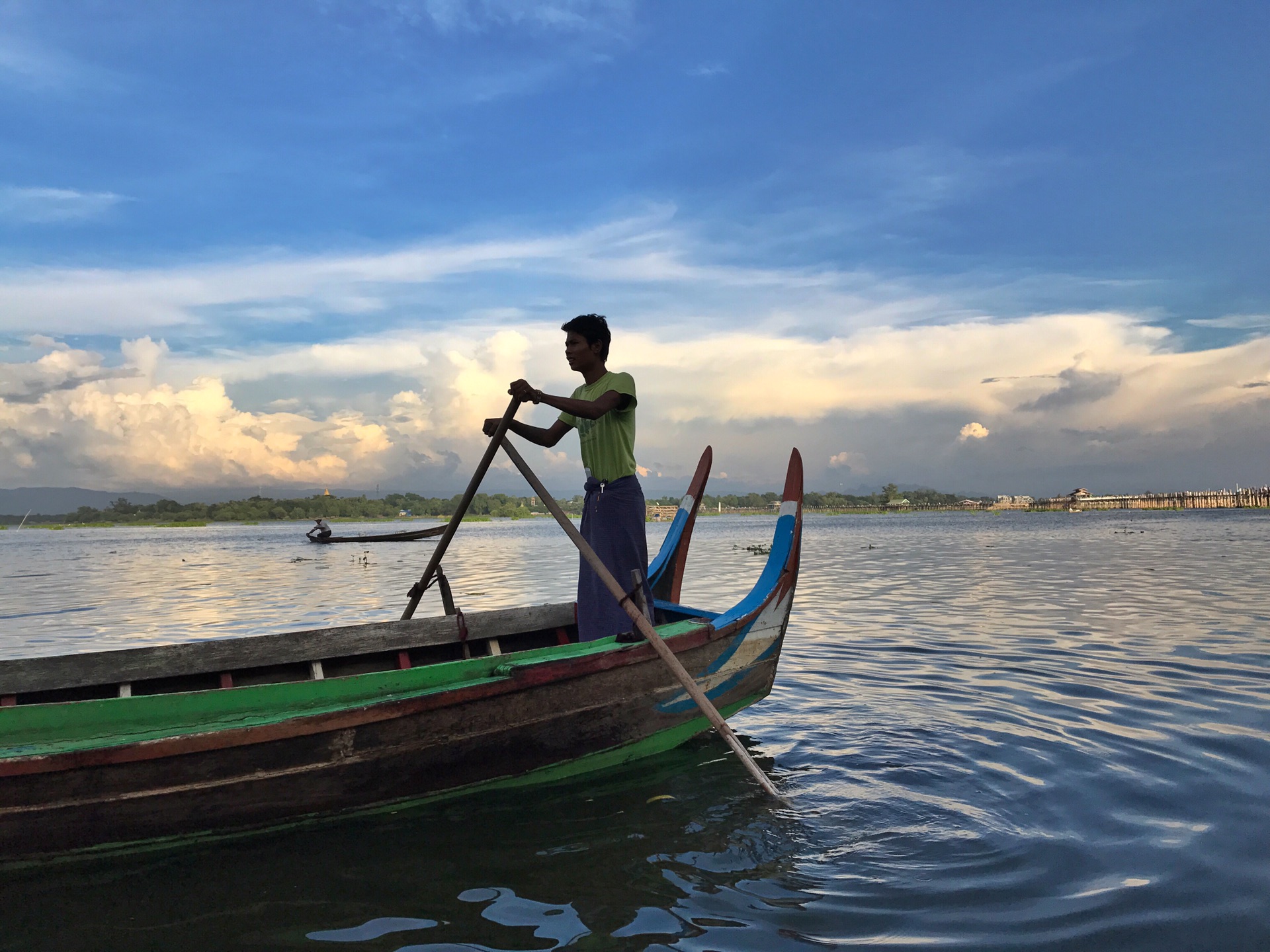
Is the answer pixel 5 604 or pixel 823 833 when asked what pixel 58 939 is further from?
pixel 5 604

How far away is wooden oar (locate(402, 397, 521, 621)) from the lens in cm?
554

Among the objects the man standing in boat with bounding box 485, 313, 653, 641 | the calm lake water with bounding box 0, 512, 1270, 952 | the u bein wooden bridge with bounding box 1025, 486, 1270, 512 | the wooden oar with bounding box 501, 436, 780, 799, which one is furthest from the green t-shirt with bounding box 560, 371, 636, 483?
the u bein wooden bridge with bounding box 1025, 486, 1270, 512

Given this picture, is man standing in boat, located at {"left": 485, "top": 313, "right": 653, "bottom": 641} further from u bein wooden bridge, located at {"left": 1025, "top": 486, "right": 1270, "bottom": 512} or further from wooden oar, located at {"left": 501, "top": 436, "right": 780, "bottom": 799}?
u bein wooden bridge, located at {"left": 1025, "top": 486, "right": 1270, "bottom": 512}

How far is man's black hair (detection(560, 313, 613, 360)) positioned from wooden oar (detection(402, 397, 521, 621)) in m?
0.61

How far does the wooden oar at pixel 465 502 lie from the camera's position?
218 inches

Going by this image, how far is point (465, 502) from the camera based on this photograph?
20.3 feet

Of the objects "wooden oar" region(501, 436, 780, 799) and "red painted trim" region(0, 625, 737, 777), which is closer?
"red painted trim" region(0, 625, 737, 777)

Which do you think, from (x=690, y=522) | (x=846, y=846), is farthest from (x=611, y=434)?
(x=846, y=846)

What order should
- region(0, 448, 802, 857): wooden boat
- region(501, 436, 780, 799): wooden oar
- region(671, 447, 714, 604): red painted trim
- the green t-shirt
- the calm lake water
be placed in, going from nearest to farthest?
the calm lake water, region(0, 448, 802, 857): wooden boat, region(501, 436, 780, 799): wooden oar, the green t-shirt, region(671, 447, 714, 604): red painted trim

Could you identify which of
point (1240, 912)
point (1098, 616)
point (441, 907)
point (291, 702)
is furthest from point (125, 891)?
point (1098, 616)

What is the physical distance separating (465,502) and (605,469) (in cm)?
141

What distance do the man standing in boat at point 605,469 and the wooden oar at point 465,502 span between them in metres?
0.36

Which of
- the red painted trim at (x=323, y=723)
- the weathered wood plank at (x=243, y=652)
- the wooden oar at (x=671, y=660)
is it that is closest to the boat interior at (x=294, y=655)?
the weathered wood plank at (x=243, y=652)

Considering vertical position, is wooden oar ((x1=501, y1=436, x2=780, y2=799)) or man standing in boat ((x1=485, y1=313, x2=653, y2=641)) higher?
man standing in boat ((x1=485, y1=313, x2=653, y2=641))
